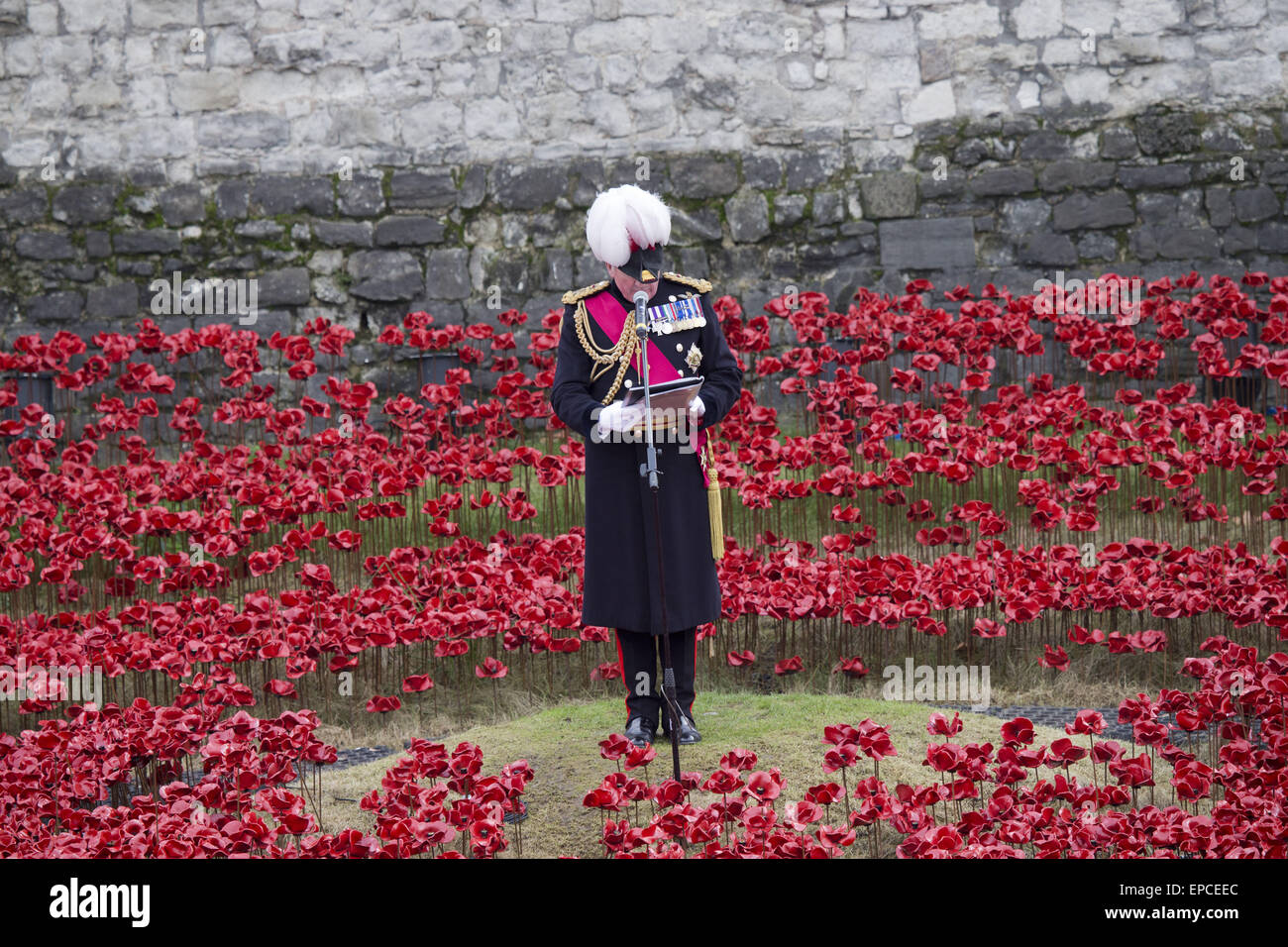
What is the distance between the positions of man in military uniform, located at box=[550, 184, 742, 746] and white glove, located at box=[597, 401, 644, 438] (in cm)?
11

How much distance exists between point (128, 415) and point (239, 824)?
4.21m

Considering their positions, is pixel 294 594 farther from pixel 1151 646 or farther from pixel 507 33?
pixel 507 33

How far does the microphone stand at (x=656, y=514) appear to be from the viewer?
3846 mm

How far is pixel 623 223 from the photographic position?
4.04m

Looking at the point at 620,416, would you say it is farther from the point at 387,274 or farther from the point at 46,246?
the point at 46,246

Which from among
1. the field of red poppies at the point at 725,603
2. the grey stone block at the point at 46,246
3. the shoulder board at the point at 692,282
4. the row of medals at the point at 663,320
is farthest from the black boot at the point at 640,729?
the grey stone block at the point at 46,246

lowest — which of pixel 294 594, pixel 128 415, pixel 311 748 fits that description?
pixel 311 748

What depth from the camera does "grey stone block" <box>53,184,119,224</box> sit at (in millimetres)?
9789

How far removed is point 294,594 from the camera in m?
4.91

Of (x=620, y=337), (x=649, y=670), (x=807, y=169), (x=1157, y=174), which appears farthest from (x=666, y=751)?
(x=1157, y=174)

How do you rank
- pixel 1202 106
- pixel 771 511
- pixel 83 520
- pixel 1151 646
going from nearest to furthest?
pixel 1151 646 < pixel 83 520 < pixel 771 511 < pixel 1202 106

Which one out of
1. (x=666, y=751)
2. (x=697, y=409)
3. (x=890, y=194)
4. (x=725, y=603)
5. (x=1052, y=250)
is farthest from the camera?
(x=890, y=194)

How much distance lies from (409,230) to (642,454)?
5.94 metres

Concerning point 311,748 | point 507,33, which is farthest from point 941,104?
point 311,748
